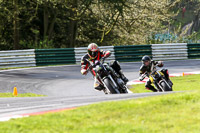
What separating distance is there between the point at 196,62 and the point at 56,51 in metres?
6.89

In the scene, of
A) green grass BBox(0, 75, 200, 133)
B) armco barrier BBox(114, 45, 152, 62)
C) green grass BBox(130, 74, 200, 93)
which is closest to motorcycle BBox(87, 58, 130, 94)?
green grass BBox(130, 74, 200, 93)

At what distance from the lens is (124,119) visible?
18.8ft

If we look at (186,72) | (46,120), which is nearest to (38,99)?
(46,120)

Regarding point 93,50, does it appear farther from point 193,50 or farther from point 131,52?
point 193,50

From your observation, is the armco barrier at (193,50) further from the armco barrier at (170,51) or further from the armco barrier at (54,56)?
the armco barrier at (54,56)

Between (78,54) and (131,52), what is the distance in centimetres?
283

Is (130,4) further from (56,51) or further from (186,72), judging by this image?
(186,72)

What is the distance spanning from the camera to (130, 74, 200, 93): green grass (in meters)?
13.3

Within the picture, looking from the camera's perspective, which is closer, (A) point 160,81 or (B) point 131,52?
(A) point 160,81

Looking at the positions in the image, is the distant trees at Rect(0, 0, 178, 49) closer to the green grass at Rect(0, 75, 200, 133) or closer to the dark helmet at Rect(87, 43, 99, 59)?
the dark helmet at Rect(87, 43, 99, 59)

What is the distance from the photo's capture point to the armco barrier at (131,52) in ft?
69.3

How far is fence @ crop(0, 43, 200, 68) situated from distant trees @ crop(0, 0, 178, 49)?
4.30m

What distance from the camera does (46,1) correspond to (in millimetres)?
24328

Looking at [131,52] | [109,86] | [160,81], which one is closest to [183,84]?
[160,81]
